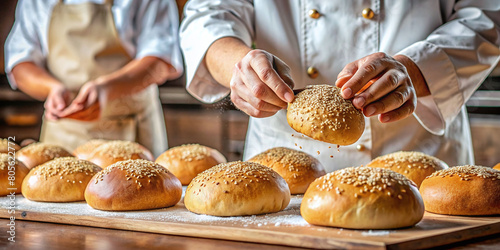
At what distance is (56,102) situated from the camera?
2736mm

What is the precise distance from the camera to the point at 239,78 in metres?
1.64

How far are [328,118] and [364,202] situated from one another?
278 millimetres

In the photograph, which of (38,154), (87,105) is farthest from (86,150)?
(87,105)

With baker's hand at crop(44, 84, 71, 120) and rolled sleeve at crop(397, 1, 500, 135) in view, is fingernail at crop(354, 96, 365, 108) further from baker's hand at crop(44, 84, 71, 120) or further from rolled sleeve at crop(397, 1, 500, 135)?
baker's hand at crop(44, 84, 71, 120)

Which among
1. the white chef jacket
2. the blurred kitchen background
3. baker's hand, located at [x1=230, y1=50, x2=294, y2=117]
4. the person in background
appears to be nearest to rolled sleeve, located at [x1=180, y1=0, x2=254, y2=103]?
the white chef jacket

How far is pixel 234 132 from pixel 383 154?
2.92 meters

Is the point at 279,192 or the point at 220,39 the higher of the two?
the point at 220,39

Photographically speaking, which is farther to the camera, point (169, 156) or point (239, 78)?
point (169, 156)

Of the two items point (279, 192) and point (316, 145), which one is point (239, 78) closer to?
point (279, 192)

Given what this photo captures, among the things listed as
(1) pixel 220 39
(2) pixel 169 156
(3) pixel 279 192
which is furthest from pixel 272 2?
(3) pixel 279 192

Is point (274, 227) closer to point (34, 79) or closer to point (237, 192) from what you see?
point (237, 192)

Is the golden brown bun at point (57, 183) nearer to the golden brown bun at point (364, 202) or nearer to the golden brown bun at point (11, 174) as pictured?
the golden brown bun at point (11, 174)

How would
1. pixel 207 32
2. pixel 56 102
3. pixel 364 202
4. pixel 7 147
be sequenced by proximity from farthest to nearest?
pixel 56 102, pixel 7 147, pixel 207 32, pixel 364 202

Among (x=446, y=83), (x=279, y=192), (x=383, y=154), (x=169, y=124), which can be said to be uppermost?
(x=446, y=83)
